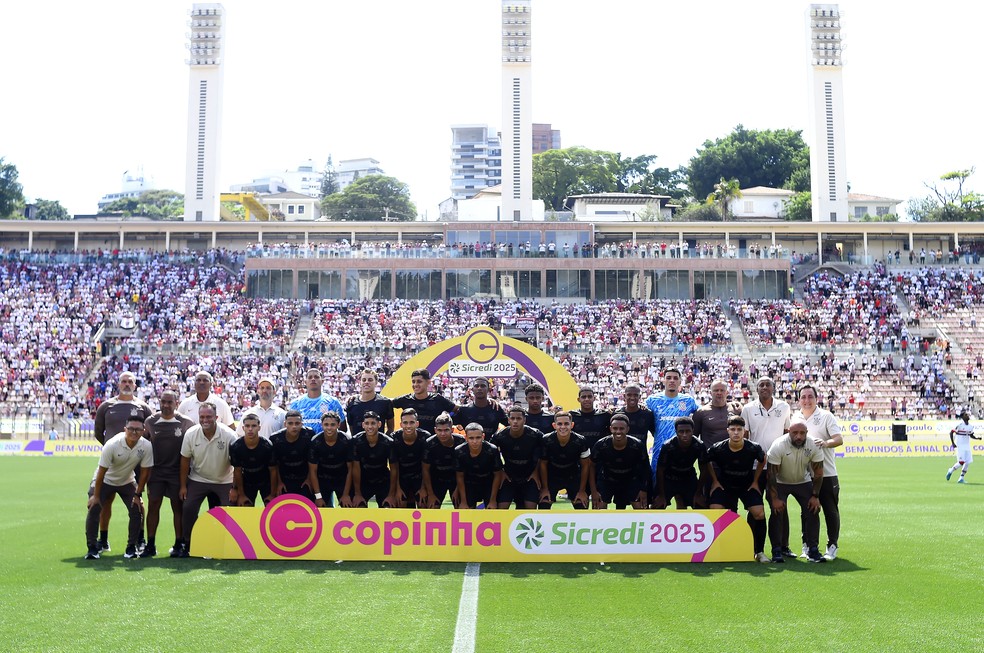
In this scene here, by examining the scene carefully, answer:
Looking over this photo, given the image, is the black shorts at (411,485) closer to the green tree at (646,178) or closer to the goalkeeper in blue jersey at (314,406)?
the goalkeeper in blue jersey at (314,406)

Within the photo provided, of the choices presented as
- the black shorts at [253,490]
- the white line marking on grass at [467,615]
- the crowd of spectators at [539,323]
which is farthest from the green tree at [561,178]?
the white line marking on grass at [467,615]

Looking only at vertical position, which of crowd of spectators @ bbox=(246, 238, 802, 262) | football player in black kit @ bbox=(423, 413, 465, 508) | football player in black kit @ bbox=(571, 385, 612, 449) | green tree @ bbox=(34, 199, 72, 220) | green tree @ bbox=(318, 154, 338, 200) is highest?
green tree @ bbox=(318, 154, 338, 200)

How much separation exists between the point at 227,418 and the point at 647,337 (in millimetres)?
35348

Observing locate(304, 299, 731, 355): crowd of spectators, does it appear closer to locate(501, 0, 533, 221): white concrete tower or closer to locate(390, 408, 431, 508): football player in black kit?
locate(501, 0, 533, 221): white concrete tower

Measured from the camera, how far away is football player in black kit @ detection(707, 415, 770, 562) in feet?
34.2

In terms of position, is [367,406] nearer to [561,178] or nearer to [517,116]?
[517,116]

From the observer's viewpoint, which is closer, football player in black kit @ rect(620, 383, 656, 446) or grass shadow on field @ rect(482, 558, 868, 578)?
grass shadow on field @ rect(482, 558, 868, 578)

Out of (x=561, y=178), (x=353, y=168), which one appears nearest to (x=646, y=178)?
(x=561, y=178)

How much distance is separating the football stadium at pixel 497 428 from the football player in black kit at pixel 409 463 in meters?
0.04

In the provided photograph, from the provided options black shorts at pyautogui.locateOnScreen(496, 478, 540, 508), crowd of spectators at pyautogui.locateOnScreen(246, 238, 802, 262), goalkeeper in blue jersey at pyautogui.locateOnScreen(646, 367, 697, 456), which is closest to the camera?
black shorts at pyautogui.locateOnScreen(496, 478, 540, 508)

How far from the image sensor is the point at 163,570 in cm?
967

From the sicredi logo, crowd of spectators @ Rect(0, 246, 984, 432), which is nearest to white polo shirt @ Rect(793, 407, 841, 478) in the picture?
the sicredi logo

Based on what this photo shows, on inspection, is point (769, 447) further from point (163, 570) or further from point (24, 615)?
point (24, 615)

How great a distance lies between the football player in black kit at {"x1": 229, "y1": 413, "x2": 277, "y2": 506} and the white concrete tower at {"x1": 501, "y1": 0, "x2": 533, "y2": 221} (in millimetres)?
50967
